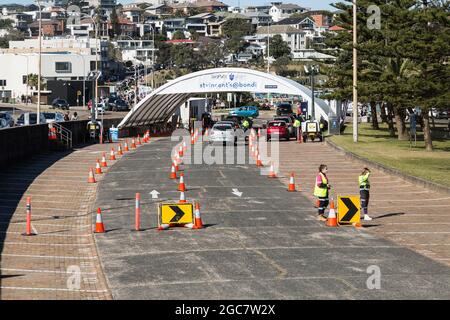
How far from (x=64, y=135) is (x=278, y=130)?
1362cm

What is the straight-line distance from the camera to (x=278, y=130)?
6097 cm

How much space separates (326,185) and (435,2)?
29874mm

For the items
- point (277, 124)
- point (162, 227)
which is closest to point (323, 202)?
point (162, 227)

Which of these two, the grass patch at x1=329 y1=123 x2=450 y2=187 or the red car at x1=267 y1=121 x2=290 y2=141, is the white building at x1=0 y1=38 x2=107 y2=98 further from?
the grass patch at x1=329 y1=123 x2=450 y2=187

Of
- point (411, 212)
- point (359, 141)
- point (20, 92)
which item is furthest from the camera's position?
point (20, 92)

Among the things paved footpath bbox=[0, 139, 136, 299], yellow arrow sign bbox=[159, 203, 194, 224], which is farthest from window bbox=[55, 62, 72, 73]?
yellow arrow sign bbox=[159, 203, 194, 224]

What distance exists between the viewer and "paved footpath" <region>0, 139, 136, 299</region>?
1833 cm

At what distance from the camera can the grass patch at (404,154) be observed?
39.5 metres

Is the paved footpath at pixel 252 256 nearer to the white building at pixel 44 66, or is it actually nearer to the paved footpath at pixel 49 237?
the paved footpath at pixel 49 237

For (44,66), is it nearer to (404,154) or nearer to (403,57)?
(403,57)

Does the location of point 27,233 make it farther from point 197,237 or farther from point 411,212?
point 411,212

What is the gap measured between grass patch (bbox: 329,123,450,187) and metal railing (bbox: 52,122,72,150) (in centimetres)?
1566
